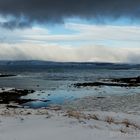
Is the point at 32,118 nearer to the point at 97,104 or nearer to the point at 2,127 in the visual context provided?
the point at 2,127

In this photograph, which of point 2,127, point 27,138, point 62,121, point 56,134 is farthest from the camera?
point 62,121

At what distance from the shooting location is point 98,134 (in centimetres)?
1214

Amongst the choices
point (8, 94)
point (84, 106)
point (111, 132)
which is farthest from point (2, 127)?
point (8, 94)

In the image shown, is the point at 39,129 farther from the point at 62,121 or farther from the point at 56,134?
the point at 62,121

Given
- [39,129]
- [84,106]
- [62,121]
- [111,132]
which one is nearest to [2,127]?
[39,129]

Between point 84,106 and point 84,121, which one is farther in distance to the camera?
point 84,106

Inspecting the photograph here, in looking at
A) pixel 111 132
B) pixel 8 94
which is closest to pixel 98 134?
pixel 111 132

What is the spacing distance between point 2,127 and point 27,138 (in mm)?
1828

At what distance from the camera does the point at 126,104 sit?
33000 millimetres

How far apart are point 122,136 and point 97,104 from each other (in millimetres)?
21423

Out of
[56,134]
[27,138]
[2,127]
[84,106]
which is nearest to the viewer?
[27,138]

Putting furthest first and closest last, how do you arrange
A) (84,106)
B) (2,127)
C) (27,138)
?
(84,106) < (2,127) < (27,138)

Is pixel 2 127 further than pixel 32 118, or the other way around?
pixel 32 118

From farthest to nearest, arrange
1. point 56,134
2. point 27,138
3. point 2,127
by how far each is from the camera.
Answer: point 2,127 → point 56,134 → point 27,138
